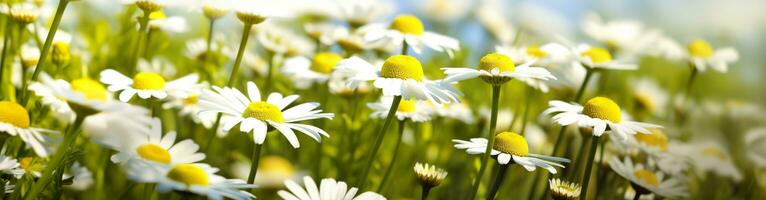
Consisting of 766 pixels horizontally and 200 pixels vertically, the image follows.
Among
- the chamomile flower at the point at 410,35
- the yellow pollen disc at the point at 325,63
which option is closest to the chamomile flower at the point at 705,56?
the chamomile flower at the point at 410,35

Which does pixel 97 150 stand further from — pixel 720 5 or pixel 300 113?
pixel 720 5

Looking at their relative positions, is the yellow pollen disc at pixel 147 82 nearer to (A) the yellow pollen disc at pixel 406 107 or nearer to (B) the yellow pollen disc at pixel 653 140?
(A) the yellow pollen disc at pixel 406 107

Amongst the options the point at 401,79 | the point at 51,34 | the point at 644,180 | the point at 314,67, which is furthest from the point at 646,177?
the point at 51,34

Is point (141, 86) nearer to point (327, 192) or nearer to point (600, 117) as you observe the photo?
point (327, 192)

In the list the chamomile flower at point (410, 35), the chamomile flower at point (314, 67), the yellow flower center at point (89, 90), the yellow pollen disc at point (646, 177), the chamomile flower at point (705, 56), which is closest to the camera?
the yellow flower center at point (89, 90)

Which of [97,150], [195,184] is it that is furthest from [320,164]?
[195,184]

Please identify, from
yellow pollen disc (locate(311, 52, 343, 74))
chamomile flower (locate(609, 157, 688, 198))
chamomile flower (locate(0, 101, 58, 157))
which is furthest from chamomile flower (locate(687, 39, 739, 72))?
chamomile flower (locate(0, 101, 58, 157))
